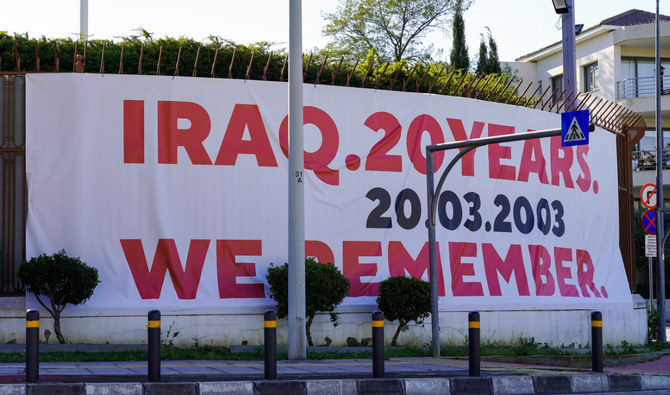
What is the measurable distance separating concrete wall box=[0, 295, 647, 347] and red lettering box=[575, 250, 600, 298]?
890mm

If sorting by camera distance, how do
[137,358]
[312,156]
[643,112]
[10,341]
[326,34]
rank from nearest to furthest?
1. [137,358]
2. [10,341]
3. [312,156]
4. [643,112]
5. [326,34]

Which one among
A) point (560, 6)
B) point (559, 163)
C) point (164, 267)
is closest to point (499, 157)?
point (559, 163)

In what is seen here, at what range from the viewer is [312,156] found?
16359mm

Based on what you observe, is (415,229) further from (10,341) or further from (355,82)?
(10,341)

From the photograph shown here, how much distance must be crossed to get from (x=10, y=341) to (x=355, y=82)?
28.2ft

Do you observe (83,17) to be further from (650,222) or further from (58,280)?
(650,222)

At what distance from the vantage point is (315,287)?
14938mm

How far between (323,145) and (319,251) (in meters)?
1.98

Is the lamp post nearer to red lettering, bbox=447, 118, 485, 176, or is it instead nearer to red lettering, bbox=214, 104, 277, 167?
red lettering, bbox=447, 118, 485, 176

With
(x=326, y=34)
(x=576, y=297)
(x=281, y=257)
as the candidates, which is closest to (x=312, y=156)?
(x=281, y=257)

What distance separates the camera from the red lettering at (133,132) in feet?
50.0

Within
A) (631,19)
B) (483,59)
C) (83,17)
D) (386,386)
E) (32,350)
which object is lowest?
(386,386)

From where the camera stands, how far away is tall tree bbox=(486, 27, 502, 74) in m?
46.3

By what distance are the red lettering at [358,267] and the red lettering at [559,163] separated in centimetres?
543
